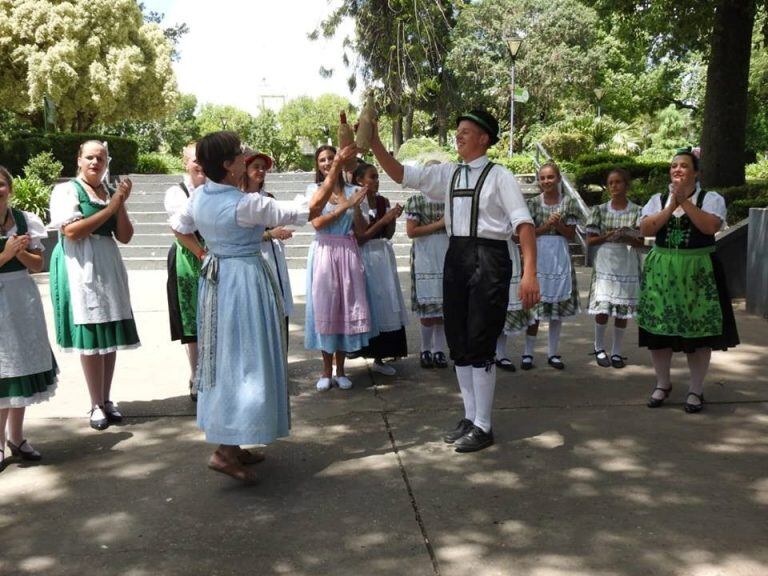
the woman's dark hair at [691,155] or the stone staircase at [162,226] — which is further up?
the woman's dark hair at [691,155]

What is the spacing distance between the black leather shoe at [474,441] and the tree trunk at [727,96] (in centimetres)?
1071

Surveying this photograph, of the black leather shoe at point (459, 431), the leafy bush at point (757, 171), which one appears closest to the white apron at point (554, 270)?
the black leather shoe at point (459, 431)

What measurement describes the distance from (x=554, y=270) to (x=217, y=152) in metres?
3.68

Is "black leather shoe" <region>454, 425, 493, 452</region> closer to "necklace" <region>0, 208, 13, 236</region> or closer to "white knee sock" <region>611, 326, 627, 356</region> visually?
"white knee sock" <region>611, 326, 627, 356</region>

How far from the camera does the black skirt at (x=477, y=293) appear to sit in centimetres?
484

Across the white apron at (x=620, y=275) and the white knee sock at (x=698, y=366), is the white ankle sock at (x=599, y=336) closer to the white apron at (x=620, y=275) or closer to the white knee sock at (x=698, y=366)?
the white apron at (x=620, y=275)

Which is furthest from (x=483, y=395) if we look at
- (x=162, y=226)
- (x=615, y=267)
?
(x=162, y=226)

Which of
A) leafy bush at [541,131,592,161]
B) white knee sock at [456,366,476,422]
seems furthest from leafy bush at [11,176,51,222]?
leafy bush at [541,131,592,161]

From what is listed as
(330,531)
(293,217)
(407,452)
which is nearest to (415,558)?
(330,531)

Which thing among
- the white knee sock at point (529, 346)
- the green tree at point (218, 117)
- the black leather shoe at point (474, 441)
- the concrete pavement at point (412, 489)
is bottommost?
the concrete pavement at point (412, 489)

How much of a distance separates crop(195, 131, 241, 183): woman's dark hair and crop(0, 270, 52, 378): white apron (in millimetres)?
1372

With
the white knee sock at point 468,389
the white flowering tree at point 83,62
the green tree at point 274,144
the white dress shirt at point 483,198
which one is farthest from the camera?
the green tree at point 274,144

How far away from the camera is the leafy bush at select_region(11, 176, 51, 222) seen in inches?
616

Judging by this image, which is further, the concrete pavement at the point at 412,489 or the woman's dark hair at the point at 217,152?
the woman's dark hair at the point at 217,152
